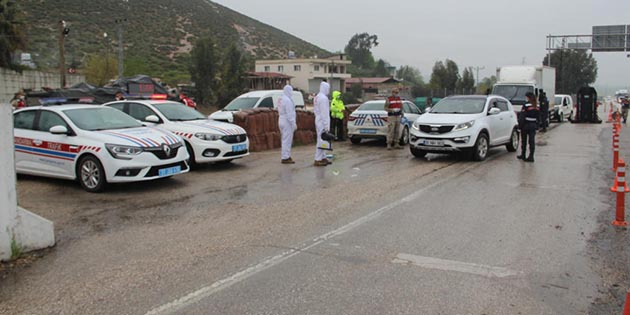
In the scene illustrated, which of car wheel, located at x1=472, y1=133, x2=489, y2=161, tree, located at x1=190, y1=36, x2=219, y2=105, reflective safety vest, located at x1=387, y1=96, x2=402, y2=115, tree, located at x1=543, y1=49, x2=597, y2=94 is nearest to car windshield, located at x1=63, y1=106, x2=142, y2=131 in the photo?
car wheel, located at x1=472, y1=133, x2=489, y2=161

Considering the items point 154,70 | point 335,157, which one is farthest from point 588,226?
point 154,70

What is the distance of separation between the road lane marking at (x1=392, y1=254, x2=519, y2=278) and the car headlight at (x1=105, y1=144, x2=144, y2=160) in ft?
17.8

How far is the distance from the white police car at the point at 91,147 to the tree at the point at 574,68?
76500 millimetres

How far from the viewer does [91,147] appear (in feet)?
30.7

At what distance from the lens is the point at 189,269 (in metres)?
5.48

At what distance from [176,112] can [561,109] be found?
2750 centimetres

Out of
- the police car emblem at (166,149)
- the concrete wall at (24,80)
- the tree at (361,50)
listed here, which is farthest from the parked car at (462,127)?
the tree at (361,50)

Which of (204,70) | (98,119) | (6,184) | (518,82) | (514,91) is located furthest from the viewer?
(204,70)

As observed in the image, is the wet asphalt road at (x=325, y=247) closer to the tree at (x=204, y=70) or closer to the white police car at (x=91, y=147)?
the white police car at (x=91, y=147)

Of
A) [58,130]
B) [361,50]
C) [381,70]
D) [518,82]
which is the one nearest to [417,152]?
[58,130]

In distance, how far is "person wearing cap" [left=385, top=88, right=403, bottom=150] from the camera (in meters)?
16.4

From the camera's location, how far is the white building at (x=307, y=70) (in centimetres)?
8454

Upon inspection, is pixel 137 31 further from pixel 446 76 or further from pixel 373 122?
pixel 373 122

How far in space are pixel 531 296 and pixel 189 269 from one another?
3194 mm
